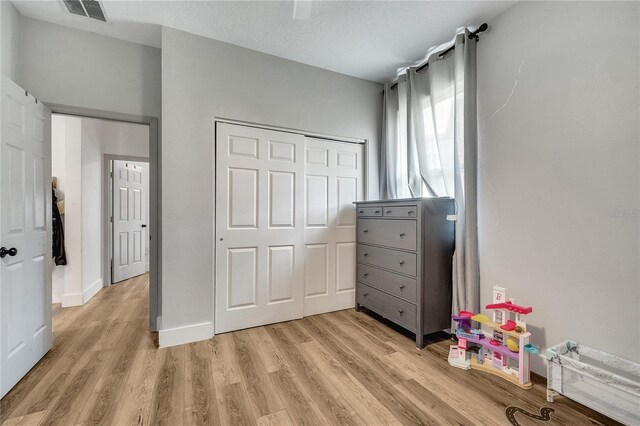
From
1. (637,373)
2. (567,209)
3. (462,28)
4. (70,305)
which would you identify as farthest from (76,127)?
(637,373)

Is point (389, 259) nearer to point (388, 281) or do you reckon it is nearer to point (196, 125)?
point (388, 281)

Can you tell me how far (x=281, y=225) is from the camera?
8.94 ft

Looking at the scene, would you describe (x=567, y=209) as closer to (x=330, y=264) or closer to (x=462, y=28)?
(x=462, y=28)

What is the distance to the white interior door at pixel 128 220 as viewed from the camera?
162 inches

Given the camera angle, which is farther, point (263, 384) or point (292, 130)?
point (292, 130)

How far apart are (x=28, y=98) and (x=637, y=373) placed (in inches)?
160

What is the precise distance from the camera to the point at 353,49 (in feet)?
8.40

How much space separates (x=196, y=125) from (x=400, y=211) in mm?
1929

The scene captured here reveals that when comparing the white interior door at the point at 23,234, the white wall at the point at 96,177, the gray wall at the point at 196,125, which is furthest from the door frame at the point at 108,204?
the gray wall at the point at 196,125

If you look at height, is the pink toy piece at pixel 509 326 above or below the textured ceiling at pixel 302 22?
below

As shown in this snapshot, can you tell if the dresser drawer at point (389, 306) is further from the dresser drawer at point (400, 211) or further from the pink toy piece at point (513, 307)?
the dresser drawer at point (400, 211)

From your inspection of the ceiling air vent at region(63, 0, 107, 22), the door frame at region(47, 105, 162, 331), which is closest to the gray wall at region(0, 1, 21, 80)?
the ceiling air vent at region(63, 0, 107, 22)

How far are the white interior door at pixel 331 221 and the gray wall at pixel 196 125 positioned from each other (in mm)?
603

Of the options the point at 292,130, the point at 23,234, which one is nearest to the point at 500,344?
the point at 292,130
